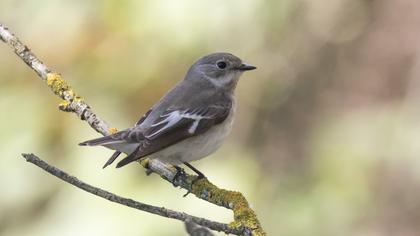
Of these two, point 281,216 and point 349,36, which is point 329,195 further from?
point 349,36

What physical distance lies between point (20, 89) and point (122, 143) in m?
1.38

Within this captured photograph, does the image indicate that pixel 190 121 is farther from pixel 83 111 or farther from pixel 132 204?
pixel 132 204

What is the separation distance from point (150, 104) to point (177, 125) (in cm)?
97

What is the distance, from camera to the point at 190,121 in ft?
13.0

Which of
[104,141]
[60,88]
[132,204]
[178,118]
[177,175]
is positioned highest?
[178,118]

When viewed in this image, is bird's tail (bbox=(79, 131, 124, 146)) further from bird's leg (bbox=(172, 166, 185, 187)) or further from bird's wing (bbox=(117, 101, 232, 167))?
bird's leg (bbox=(172, 166, 185, 187))

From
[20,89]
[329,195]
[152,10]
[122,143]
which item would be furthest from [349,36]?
[122,143]

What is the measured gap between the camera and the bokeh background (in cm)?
446

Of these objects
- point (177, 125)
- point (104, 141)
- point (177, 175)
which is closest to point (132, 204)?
point (104, 141)

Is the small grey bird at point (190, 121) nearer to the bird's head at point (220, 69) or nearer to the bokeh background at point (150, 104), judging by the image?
the bird's head at point (220, 69)

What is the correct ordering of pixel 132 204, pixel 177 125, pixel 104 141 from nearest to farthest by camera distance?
pixel 132 204 → pixel 104 141 → pixel 177 125

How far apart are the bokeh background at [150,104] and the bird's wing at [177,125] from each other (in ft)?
1.85

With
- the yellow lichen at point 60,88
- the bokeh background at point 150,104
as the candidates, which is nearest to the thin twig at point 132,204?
the yellow lichen at point 60,88

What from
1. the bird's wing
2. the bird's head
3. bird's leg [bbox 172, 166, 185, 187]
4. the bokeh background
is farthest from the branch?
Result: the bird's head
